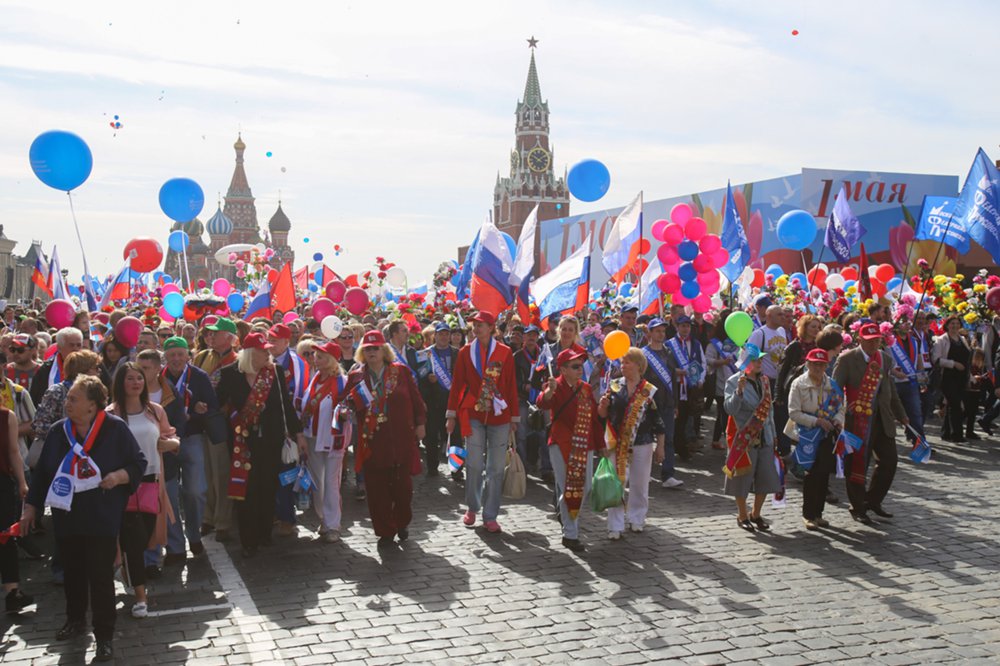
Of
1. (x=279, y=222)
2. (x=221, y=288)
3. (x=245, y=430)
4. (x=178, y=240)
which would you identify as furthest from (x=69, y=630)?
(x=279, y=222)

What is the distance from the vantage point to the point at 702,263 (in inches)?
596

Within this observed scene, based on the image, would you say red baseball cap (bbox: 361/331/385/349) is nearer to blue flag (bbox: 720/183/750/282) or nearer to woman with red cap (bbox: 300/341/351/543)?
woman with red cap (bbox: 300/341/351/543)

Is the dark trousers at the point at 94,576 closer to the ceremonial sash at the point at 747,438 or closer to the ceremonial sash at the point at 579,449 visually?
the ceremonial sash at the point at 579,449

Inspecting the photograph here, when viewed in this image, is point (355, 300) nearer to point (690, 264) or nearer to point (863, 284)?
point (690, 264)

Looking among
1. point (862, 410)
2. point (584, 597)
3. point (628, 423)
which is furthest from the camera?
point (862, 410)

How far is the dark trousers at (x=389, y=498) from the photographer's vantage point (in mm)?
8422

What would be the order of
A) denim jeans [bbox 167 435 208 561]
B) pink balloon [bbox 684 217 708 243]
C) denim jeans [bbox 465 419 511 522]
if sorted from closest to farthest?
denim jeans [bbox 167 435 208 561], denim jeans [bbox 465 419 511 522], pink balloon [bbox 684 217 708 243]

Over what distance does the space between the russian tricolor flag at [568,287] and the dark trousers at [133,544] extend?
838 centimetres

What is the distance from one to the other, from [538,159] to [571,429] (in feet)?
346

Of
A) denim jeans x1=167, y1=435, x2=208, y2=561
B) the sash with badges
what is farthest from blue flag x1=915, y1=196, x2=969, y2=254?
the sash with badges

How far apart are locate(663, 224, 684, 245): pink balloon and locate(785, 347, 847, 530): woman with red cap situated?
21.4 feet

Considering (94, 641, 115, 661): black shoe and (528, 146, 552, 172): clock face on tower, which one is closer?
(94, 641, 115, 661): black shoe

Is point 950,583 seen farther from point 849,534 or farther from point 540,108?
point 540,108

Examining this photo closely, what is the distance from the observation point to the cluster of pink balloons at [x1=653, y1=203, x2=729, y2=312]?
15.1 meters
